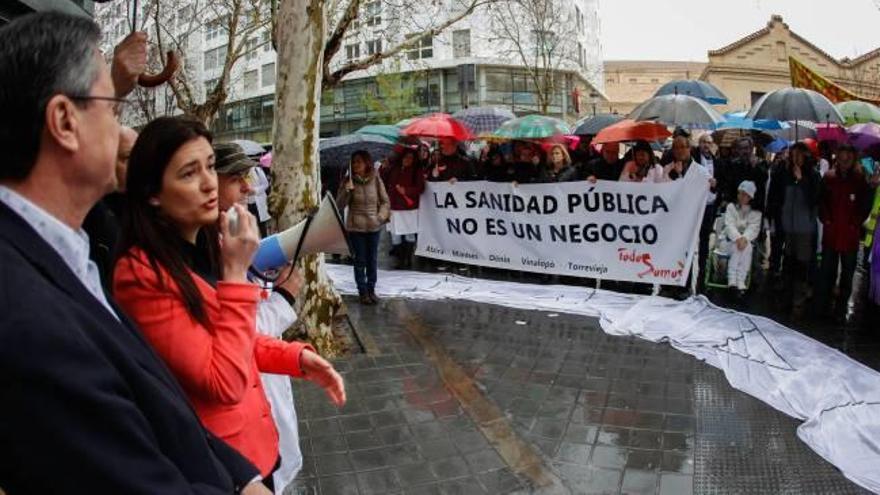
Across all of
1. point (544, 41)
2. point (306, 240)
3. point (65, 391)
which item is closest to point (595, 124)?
point (306, 240)

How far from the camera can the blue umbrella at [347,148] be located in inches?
380

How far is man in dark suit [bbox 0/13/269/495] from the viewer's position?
3.10 feet

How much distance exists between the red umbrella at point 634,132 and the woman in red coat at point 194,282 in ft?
23.3

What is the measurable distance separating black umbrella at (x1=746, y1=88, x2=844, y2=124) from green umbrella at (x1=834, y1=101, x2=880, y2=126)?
2248mm

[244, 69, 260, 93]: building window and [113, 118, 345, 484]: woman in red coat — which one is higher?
[244, 69, 260, 93]: building window

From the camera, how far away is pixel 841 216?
279 inches

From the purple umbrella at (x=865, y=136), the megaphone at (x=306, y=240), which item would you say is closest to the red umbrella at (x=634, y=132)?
the purple umbrella at (x=865, y=136)

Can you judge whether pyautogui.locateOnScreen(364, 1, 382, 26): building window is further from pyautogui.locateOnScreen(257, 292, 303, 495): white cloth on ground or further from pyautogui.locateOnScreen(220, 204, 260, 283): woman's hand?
pyautogui.locateOnScreen(220, 204, 260, 283): woman's hand

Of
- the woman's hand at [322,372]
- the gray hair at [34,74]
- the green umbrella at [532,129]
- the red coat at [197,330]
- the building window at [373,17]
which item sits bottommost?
the woman's hand at [322,372]

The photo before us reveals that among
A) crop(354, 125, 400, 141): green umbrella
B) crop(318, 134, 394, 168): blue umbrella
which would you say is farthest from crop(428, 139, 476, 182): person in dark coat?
crop(354, 125, 400, 141): green umbrella

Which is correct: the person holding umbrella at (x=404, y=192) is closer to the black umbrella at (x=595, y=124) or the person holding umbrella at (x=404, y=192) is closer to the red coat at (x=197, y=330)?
the black umbrella at (x=595, y=124)

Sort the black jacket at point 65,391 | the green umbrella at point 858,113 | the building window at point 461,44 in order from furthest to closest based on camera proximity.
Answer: the building window at point 461,44 → the green umbrella at point 858,113 → the black jacket at point 65,391

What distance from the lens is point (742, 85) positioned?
35.7 m

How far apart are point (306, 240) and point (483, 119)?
11366 mm
